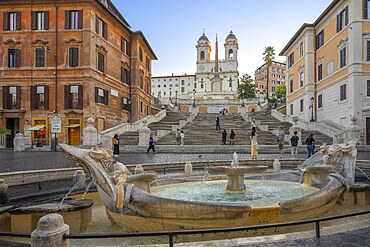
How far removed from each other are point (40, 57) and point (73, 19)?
5.33 metres

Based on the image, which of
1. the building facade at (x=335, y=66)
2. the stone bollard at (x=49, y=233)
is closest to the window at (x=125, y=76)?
the building facade at (x=335, y=66)

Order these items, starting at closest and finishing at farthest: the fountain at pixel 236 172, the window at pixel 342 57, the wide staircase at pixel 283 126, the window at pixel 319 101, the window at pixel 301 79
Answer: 1. the fountain at pixel 236 172
2. the wide staircase at pixel 283 126
3. the window at pixel 342 57
4. the window at pixel 319 101
5. the window at pixel 301 79

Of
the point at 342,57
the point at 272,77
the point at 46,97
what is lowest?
the point at 46,97

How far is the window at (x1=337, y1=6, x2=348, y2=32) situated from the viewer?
3027cm

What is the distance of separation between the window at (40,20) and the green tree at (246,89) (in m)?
63.4

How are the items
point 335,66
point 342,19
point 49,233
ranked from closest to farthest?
1. point 49,233
2. point 342,19
3. point 335,66

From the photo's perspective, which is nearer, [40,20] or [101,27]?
[40,20]

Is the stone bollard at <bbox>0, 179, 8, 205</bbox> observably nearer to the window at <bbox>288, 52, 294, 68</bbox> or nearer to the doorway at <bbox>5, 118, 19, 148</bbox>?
the doorway at <bbox>5, 118, 19, 148</bbox>

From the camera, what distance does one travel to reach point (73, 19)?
33.2 m

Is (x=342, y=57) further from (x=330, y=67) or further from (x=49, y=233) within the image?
(x=49, y=233)

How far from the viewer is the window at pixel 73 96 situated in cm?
3269

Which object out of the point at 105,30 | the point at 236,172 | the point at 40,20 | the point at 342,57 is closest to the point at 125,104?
the point at 105,30

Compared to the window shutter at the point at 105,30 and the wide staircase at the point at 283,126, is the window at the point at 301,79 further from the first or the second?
the window shutter at the point at 105,30

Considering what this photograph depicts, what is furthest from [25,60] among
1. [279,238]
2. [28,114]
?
[279,238]
